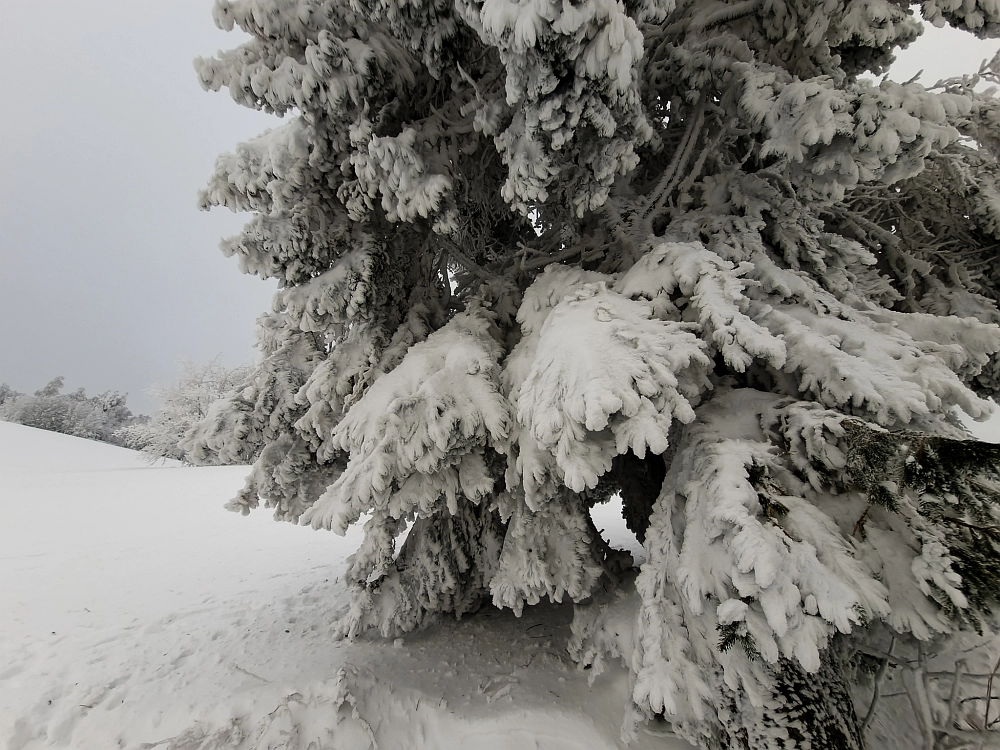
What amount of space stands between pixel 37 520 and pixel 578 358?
11.8 meters

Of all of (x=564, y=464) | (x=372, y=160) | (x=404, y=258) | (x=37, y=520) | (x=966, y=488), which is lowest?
(x=37, y=520)

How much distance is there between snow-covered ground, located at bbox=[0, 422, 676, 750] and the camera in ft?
9.03

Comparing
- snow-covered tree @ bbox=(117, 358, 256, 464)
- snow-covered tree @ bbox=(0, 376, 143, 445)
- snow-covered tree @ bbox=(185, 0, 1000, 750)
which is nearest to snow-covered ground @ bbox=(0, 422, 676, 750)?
snow-covered tree @ bbox=(185, 0, 1000, 750)

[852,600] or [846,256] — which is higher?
[846,256]

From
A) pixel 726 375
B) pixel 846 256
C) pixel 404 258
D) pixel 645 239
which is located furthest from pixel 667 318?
pixel 404 258

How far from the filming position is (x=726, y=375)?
2998 millimetres

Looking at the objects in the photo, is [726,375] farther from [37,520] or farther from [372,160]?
[37,520]

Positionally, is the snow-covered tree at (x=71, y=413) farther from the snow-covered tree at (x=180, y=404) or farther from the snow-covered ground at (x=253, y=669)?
the snow-covered ground at (x=253, y=669)

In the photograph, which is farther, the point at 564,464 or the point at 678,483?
Answer: the point at 678,483

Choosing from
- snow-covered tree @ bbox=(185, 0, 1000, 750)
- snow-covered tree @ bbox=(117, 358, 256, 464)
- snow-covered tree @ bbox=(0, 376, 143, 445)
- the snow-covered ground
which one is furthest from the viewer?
snow-covered tree @ bbox=(0, 376, 143, 445)

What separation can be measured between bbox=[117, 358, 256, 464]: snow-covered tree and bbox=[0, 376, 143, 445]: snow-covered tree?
2.65 m

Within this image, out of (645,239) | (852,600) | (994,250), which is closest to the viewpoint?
(852,600)

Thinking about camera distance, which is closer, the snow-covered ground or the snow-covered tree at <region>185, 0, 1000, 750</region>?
the snow-covered tree at <region>185, 0, 1000, 750</region>

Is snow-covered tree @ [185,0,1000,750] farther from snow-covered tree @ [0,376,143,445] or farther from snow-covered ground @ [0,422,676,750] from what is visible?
snow-covered tree @ [0,376,143,445]
